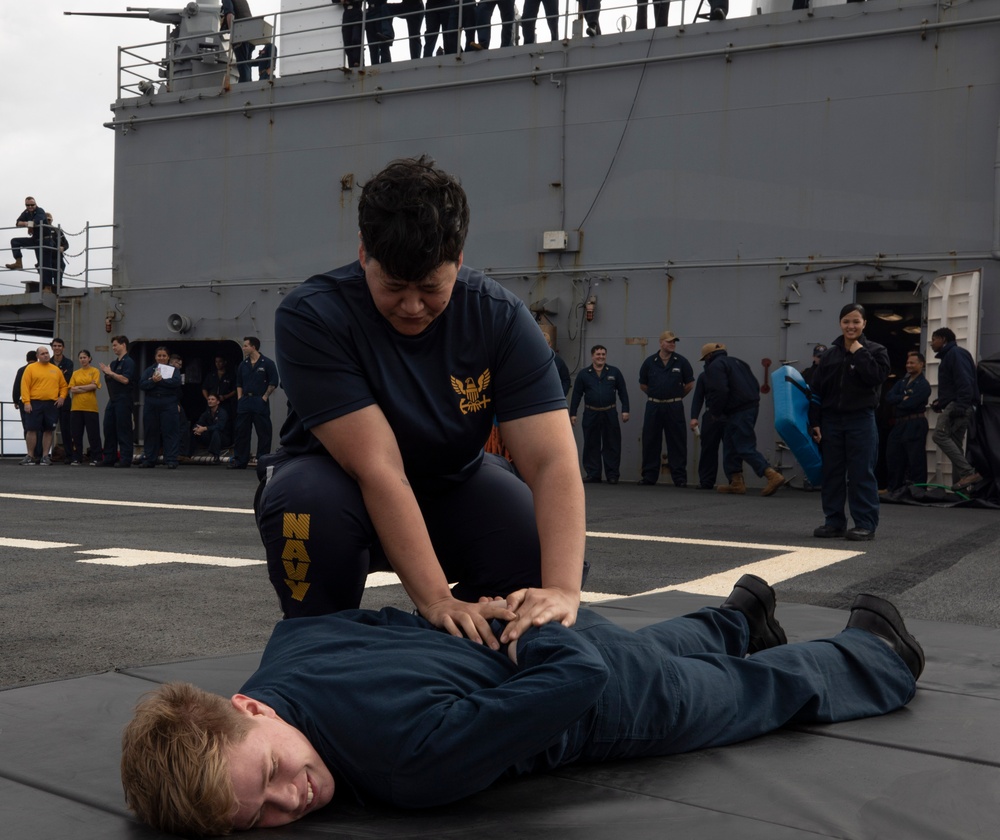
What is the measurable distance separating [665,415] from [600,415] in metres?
0.80

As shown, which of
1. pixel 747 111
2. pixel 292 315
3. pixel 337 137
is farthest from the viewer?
pixel 337 137

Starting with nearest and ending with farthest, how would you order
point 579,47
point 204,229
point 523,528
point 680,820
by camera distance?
point 680,820 → point 523,528 → point 579,47 → point 204,229

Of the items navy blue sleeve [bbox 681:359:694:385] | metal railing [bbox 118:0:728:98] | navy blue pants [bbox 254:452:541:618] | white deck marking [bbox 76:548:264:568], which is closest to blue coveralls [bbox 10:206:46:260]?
metal railing [bbox 118:0:728:98]

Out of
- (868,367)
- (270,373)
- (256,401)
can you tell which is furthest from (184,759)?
(256,401)

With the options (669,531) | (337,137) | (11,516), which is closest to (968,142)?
(669,531)

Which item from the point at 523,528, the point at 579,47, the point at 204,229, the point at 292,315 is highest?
the point at 579,47

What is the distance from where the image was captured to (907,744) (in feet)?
7.72

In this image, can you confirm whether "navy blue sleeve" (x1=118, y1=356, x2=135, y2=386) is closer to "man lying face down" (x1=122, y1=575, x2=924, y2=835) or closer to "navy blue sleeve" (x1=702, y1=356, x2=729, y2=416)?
"navy blue sleeve" (x1=702, y1=356, x2=729, y2=416)

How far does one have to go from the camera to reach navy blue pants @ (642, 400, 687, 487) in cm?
1238

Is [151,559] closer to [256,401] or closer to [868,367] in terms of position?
[868,367]

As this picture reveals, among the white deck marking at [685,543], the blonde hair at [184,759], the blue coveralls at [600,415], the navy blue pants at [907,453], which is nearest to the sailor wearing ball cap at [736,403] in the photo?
the navy blue pants at [907,453]

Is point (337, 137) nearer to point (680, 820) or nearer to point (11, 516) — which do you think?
point (11, 516)

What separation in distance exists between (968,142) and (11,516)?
976 centimetres

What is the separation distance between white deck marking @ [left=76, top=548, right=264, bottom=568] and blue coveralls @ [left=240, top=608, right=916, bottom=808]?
346 cm
